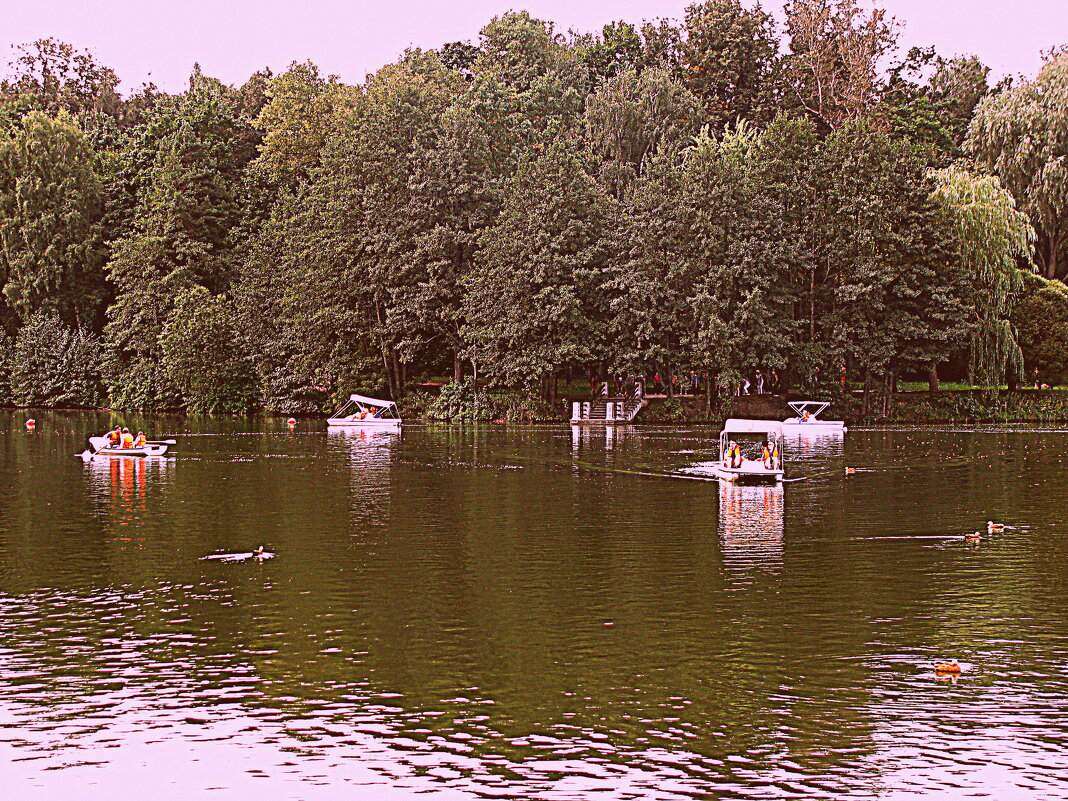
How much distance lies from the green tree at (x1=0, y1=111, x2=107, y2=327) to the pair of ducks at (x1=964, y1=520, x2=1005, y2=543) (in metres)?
94.4

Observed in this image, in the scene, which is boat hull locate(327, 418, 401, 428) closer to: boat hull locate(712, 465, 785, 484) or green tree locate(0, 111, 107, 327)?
boat hull locate(712, 465, 785, 484)

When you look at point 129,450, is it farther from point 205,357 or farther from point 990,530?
point 205,357

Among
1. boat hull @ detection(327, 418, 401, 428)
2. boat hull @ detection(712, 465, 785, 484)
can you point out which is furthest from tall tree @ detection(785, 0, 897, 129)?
boat hull @ detection(712, 465, 785, 484)

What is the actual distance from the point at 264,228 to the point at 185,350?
13.5 m

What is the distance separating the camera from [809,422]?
7794 centimetres

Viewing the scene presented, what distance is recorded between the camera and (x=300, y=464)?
5431 centimetres

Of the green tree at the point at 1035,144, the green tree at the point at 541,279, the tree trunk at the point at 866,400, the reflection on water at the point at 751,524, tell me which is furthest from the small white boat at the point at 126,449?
the green tree at the point at 1035,144

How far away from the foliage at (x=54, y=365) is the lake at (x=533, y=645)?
6935cm

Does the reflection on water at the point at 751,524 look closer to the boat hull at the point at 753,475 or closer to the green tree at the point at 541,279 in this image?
the boat hull at the point at 753,475

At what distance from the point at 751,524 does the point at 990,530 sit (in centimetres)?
680

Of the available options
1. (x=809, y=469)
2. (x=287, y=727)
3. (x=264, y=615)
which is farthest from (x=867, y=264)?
(x=287, y=727)

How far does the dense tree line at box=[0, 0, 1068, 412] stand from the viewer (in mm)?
83312

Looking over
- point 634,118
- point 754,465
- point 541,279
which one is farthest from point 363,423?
point 754,465

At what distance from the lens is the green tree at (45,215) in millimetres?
106875
